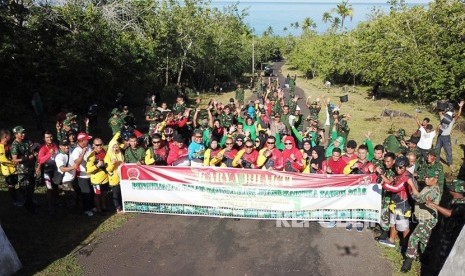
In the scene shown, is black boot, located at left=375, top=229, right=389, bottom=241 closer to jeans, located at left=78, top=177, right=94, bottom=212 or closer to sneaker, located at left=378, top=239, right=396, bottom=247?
sneaker, located at left=378, top=239, right=396, bottom=247

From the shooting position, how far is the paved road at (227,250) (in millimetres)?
6566

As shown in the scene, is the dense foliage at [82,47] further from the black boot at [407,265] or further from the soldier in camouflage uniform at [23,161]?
the black boot at [407,265]

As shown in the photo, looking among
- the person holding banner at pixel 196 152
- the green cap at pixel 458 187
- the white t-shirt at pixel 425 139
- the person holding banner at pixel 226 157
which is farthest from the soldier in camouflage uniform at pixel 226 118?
the green cap at pixel 458 187

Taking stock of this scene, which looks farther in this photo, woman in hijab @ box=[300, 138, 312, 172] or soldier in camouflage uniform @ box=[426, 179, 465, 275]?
woman in hijab @ box=[300, 138, 312, 172]

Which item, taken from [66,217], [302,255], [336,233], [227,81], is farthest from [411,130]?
[227,81]

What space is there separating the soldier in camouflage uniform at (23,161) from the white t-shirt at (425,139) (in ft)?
32.8

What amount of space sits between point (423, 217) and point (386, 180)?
2.95ft

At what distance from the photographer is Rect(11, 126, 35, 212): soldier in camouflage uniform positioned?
782 cm

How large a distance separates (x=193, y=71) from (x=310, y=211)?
2728 cm

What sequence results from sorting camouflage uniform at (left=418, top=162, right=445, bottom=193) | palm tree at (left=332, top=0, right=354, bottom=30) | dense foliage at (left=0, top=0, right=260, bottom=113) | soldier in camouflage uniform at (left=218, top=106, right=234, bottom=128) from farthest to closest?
palm tree at (left=332, top=0, right=354, bottom=30)
dense foliage at (left=0, top=0, right=260, bottom=113)
soldier in camouflage uniform at (left=218, top=106, right=234, bottom=128)
camouflage uniform at (left=418, top=162, right=445, bottom=193)

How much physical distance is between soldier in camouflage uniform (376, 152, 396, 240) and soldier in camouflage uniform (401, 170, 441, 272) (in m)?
0.58

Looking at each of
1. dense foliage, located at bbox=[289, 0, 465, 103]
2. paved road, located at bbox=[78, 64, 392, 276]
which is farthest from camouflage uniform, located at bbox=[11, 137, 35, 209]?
dense foliage, located at bbox=[289, 0, 465, 103]

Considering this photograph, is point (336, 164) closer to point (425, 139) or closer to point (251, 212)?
point (251, 212)

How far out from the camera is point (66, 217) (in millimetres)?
8391
